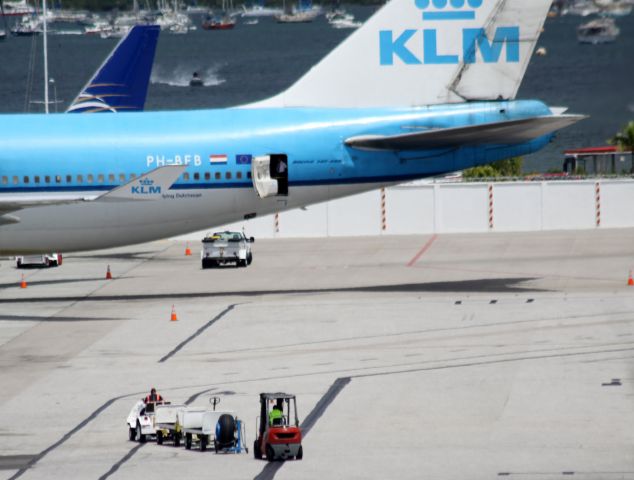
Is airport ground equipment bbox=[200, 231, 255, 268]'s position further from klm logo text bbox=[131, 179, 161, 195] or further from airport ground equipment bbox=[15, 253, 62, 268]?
klm logo text bbox=[131, 179, 161, 195]

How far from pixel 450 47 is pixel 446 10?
4.43 feet

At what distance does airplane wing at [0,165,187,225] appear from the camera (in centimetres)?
4581

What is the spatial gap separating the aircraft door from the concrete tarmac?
12.7ft

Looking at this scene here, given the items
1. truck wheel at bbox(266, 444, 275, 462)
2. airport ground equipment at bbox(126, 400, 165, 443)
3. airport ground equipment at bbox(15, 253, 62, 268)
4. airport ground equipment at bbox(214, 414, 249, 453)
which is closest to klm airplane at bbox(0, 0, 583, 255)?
airport ground equipment at bbox(15, 253, 62, 268)

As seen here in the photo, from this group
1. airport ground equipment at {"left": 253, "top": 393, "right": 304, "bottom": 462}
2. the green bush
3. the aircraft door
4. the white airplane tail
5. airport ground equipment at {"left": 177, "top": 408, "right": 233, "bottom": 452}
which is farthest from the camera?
the green bush

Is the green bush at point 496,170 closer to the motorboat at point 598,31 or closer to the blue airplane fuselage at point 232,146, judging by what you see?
the blue airplane fuselage at point 232,146

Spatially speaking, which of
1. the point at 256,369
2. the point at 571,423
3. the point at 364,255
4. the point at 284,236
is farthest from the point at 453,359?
the point at 284,236

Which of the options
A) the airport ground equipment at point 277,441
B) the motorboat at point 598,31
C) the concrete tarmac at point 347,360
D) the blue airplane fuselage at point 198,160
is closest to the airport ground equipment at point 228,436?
the concrete tarmac at point 347,360

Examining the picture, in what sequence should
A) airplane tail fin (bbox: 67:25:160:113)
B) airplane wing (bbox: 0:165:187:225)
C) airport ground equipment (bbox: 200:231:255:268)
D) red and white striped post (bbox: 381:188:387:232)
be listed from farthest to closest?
red and white striped post (bbox: 381:188:387:232), airplane tail fin (bbox: 67:25:160:113), airport ground equipment (bbox: 200:231:255:268), airplane wing (bbox: 0:165:187:225)

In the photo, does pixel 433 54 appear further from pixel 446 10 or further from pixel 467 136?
pixel 467 136

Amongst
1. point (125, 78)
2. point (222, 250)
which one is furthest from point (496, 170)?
point (222, 250)

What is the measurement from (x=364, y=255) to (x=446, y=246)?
186 inches

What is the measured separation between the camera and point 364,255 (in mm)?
61250

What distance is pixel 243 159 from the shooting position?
156ft
